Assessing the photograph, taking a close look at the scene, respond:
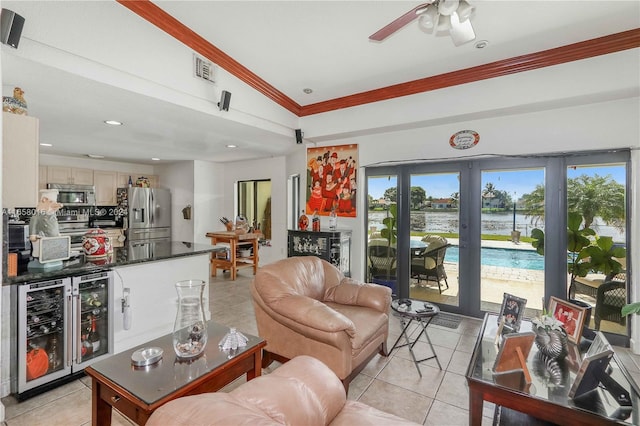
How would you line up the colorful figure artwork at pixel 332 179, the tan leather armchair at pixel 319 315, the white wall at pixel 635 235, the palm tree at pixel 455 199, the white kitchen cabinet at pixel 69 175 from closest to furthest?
the tan leather armchair at pixel 319 315
the white wall at pixel 635 235
the palm tree at pixel 455 199
the colorful figure artwork at pixel 332 179
the white kitchen cabinet at pixel 69 175

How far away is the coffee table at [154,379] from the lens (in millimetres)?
1305

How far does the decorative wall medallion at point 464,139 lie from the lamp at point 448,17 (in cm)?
182

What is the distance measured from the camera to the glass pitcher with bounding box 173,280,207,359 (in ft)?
5.29

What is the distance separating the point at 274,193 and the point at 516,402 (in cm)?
526

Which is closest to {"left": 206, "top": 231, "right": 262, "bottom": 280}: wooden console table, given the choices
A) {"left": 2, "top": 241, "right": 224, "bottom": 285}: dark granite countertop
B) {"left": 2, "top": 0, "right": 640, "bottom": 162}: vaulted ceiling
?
{"left": 2, "top": 241, "right": 224, "bottom": 285}: dark granite countertop

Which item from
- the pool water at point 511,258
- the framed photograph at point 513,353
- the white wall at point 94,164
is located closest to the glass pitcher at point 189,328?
the framed photograph at point 513,353

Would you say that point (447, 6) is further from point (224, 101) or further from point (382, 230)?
point (382, 230)

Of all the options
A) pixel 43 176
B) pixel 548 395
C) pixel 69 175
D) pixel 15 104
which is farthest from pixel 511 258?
pixel 43 176

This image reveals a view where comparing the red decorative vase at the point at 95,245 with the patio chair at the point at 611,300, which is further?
Answer: the patio chair at the point at 611,300

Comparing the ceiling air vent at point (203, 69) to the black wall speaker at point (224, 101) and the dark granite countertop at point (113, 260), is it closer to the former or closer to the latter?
the black wall speaker at point (224, 101)

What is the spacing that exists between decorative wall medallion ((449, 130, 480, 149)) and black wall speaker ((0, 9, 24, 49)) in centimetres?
403

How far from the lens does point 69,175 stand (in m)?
5.94

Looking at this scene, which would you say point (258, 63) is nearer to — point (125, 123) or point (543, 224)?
point (125, 123)

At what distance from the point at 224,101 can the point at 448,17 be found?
227 centimetres
